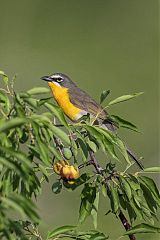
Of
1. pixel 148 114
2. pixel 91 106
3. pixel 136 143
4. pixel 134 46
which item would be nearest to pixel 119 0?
pixel 134 46

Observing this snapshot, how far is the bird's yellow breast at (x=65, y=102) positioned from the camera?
6281 mm

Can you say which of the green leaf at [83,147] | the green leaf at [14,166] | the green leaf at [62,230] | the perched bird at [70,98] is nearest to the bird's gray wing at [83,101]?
the perched bird at [70,98]

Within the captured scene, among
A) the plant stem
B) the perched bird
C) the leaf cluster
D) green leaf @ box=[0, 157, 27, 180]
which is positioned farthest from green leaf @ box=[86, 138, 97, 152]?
the perched bird

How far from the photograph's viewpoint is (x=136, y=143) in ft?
37.1

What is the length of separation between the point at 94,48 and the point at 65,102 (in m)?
10.2

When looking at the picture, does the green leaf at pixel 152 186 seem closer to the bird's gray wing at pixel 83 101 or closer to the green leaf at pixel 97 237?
the green leaf at pixel 97 237

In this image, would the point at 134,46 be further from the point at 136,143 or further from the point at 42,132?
the point at 42,132

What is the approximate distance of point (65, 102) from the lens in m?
6.45

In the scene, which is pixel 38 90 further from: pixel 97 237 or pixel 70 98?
pixel 70 98

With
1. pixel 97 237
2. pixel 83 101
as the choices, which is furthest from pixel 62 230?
pixel 83 101

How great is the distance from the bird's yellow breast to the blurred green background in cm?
420

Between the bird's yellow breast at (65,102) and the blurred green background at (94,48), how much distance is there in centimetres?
420

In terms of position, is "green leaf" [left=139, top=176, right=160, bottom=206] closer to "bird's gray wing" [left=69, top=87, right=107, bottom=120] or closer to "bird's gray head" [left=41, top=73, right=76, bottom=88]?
"bird's gray wing" [left=69, top=87, right=107, bottom=120]

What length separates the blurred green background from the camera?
13.4 metres
